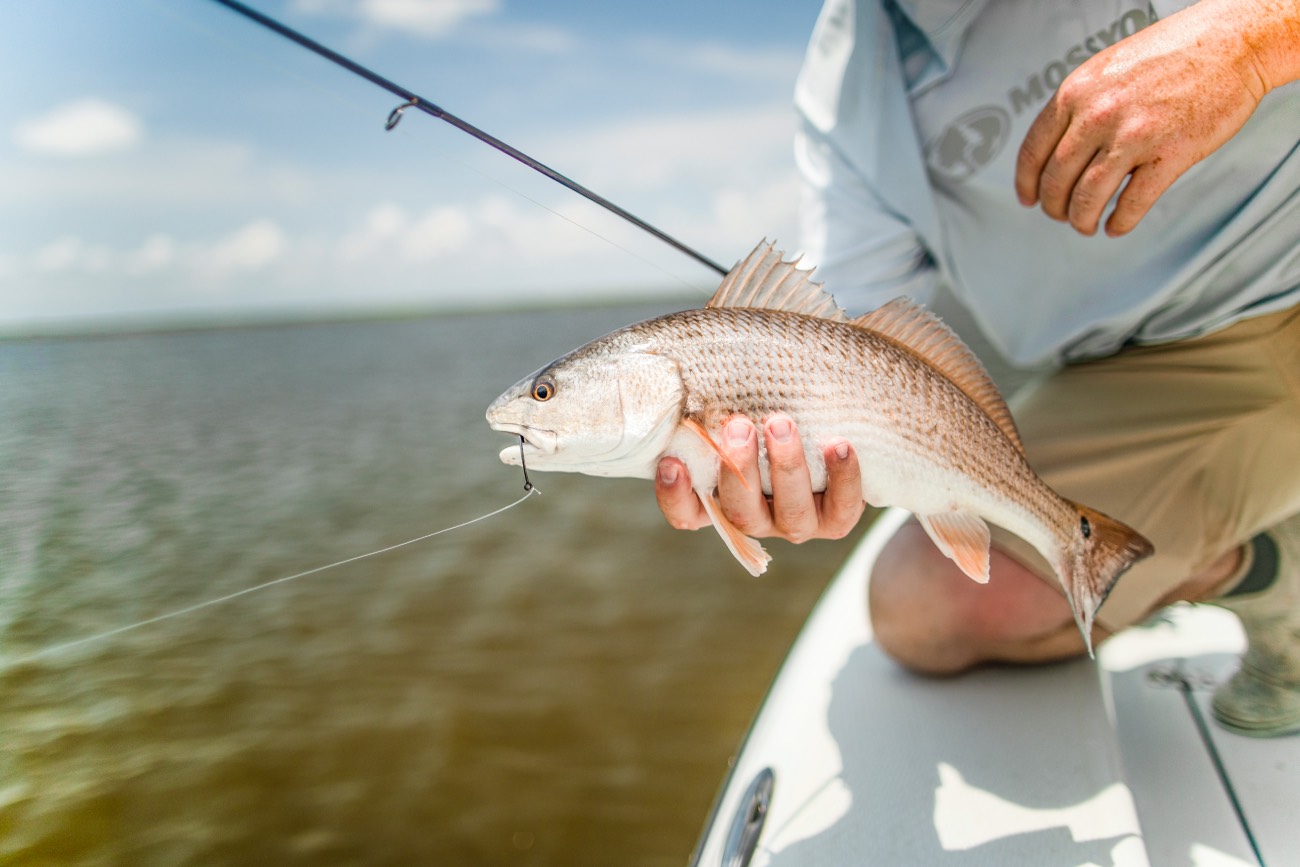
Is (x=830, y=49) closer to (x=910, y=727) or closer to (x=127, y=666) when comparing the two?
(x=910, y=727)

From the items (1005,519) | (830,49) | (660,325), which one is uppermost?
(830,49)

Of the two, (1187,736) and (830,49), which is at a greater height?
(830,49)

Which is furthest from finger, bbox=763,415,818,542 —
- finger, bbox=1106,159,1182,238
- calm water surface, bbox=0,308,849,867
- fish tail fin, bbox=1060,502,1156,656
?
calm water surface, bbox=0,308,849,867

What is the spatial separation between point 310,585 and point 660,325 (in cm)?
488

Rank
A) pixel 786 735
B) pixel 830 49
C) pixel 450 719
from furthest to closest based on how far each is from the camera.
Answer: pixel 450 719 → pixel 830 49 → pixel 786 735

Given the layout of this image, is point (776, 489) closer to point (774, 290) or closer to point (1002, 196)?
point (774, 290)

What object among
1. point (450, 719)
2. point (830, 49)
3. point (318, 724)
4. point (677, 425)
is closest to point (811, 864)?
point (677, 425)

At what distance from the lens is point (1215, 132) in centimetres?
153

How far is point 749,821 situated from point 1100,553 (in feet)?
3.25

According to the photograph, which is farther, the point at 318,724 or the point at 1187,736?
the point at 318,724

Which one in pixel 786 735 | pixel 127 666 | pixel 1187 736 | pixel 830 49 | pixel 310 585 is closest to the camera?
pixel 1187 736

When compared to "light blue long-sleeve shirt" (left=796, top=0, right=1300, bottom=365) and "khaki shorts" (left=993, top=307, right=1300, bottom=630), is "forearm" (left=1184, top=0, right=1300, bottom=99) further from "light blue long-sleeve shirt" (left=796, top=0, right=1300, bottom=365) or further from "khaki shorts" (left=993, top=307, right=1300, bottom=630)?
"khaki shorts" (left=993, top=307, right=1300, bottom=630)

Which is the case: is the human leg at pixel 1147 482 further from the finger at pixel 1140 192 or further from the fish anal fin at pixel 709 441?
the fish anal fin at pixel 709 441

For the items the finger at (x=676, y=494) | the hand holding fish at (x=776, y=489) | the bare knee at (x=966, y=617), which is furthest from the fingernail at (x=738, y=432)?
the bare knee at (x=966, y=617)
